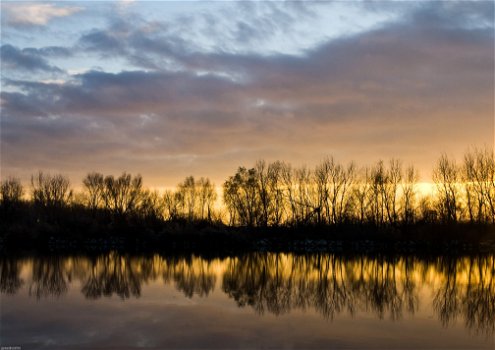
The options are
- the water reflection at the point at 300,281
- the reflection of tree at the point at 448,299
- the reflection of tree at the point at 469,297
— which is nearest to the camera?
the reflection of tree at the point at 469,297

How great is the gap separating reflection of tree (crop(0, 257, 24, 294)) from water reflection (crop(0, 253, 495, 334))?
3cm

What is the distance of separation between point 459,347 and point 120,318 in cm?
781

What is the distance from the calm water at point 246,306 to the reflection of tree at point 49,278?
0.12 feet

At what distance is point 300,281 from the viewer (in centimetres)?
2078

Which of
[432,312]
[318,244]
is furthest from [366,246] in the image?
[432,312]

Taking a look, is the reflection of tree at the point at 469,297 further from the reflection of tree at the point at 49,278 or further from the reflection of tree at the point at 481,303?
the reflection of tree at the point at 49,278

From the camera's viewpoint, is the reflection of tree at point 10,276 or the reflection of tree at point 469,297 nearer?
the reflection of tree at point 469,297

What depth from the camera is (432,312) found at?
47.5ft

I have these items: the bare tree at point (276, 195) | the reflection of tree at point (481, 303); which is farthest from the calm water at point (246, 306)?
the bare tree at point (276, 195)

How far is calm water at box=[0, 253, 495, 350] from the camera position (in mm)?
11242

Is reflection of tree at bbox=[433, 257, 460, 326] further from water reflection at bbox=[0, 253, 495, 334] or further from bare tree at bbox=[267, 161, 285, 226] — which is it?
bare tree at bbox=[267, 161, 285, 226]

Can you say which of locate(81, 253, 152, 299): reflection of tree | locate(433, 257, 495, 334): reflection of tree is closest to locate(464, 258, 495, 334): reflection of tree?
locate(433, 257, 495, 334): reflection of tree

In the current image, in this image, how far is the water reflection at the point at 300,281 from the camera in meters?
15.3

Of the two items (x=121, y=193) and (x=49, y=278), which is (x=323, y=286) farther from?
(x=121, y=193)
